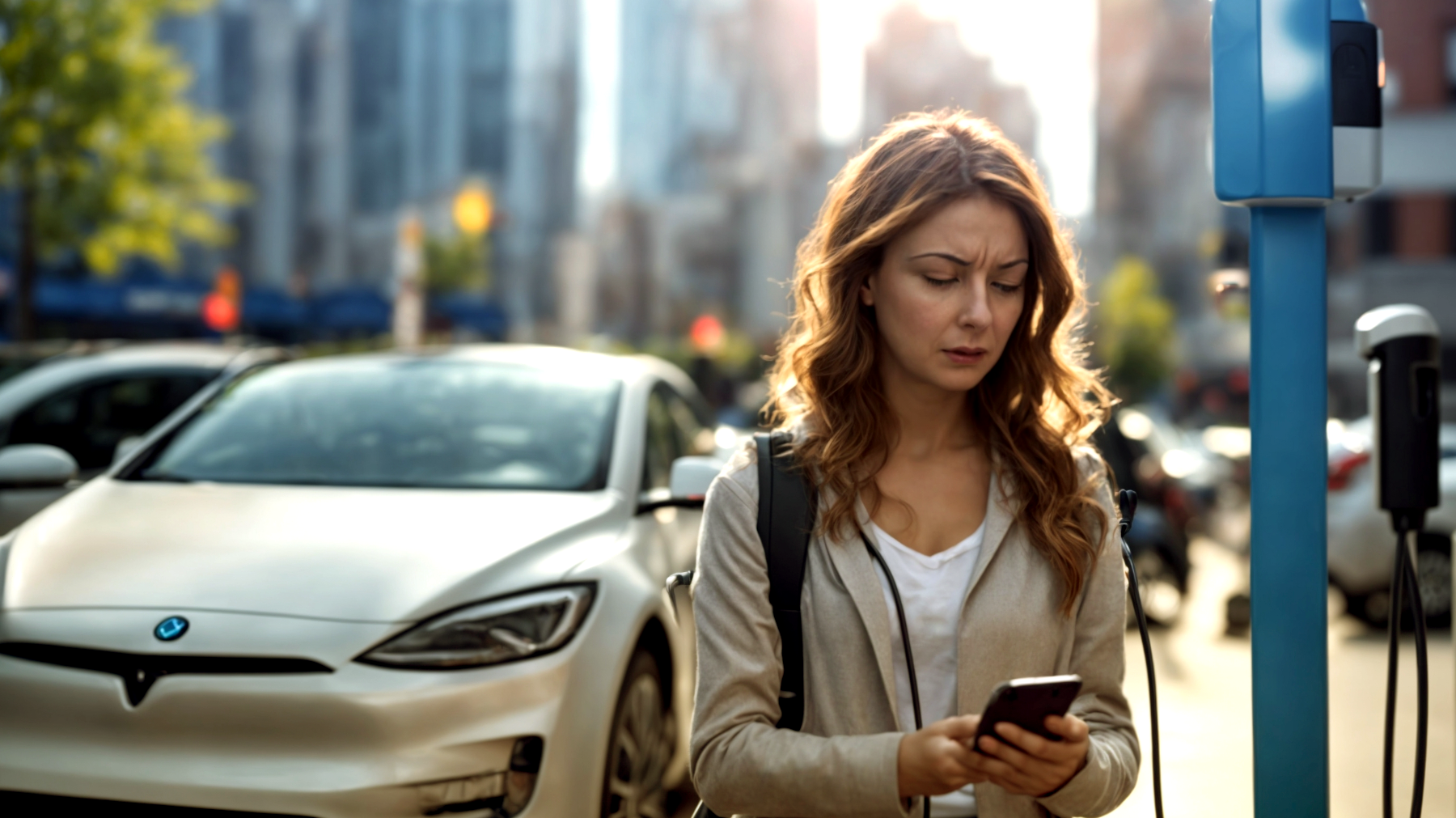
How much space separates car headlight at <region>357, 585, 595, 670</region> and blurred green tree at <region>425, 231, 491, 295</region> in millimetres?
43451

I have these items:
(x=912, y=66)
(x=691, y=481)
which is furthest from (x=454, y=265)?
(x=912, y=66)

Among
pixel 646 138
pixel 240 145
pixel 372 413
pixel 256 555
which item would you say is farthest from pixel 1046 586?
pixel 646 138

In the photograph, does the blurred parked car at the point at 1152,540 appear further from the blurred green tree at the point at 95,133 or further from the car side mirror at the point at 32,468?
the blurred green tree at the point at 95,133

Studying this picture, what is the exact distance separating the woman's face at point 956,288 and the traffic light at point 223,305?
82.1 feet

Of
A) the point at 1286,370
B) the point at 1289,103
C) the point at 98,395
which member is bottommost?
the point at 98,395

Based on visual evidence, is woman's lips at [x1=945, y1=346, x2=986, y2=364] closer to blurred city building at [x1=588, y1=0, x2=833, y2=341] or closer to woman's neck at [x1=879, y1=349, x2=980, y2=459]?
woman's neck at [x1=879, y1=349, x2=980, y2=459]

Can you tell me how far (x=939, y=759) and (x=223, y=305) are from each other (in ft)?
83.8

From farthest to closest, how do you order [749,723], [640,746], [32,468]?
Answer: [32,468]
[640,746]
[749,723]

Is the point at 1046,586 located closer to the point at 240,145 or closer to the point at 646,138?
the point at 240,145

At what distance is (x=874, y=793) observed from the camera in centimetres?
192

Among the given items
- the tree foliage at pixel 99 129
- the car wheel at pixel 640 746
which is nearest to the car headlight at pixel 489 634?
the car wheel at pixel 640 746

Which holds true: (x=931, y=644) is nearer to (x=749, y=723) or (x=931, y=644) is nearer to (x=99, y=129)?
(x=749, y=723)

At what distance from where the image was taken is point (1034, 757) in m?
1.82

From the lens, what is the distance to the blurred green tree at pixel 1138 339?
192ft
